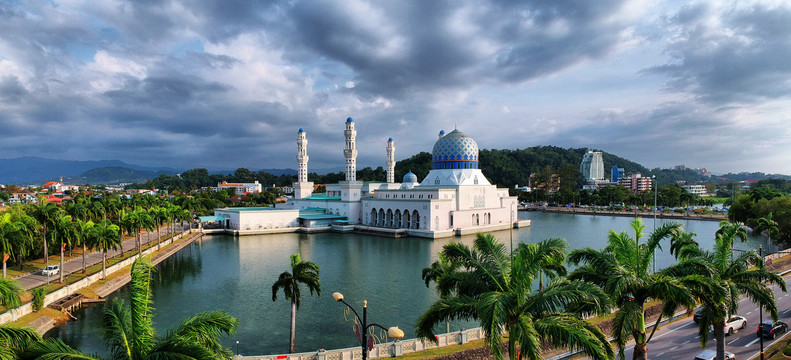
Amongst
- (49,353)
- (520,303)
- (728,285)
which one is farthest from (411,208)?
(49,353)

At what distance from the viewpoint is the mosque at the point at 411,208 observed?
56625mm

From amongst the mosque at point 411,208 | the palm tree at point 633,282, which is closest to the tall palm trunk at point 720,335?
the palm tree at point 633,282

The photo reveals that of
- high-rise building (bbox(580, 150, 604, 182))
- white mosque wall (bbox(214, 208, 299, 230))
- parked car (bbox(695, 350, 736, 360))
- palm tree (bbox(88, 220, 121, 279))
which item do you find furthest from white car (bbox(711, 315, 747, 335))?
high-rise building (bbox(580, 150, 604, 182))

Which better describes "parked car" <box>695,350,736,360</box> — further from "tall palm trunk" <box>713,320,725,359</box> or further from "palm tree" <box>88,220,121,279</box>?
"palm tree" <box>88,220,121,279</box>

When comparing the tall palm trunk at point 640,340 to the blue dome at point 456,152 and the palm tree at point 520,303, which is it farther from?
the blue dome at point 456,152

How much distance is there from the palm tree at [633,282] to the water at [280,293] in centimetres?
1022

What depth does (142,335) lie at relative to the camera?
7.43 meters

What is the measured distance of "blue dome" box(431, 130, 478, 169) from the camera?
64.0 metres

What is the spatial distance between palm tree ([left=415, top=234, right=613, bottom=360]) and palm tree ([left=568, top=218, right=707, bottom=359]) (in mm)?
802

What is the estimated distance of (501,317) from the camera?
8.37 m

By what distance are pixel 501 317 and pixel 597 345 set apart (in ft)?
5.48

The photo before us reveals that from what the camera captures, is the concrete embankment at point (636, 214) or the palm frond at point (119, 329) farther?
the concrete embankment at point (636, 214)

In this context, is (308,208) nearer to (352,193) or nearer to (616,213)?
(352,193)

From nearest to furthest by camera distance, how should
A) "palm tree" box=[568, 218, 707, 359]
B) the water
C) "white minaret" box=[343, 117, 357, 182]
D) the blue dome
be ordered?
"palm tree" box=[568, 218, 707, 359] → the water → the blue dome → "white minaret" box=[343, 117, 357, 182]
